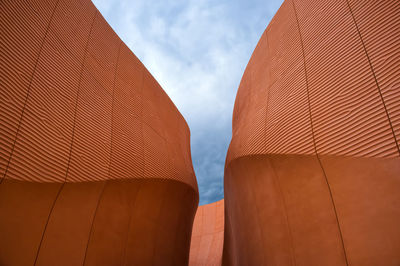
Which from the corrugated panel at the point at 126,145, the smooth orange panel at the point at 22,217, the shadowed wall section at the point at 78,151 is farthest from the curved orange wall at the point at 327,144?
the smooth orange panel at the point at 22,217

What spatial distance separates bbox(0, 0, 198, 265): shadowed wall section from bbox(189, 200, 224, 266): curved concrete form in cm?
1076

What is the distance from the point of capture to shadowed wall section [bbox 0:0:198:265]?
491cm

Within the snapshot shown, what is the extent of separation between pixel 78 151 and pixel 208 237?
17.3 m

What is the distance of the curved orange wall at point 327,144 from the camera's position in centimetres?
464

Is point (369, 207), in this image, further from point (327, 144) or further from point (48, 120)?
point (48, 120)

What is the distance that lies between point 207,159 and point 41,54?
103 metres

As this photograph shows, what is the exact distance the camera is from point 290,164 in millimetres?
6211

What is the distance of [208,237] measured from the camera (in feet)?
68.2

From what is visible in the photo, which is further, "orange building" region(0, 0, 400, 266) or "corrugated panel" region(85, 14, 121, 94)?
"corrugated panel" region(85, 14, 121, 94)

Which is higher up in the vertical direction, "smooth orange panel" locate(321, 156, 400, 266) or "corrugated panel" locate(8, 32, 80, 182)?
"corrugated panel" locate(8, 32, 80, 182)

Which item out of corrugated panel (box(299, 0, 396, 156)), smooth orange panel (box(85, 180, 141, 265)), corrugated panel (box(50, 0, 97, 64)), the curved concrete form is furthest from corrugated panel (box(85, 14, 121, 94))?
the curved concrete form

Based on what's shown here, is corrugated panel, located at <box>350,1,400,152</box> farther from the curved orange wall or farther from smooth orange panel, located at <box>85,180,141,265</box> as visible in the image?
smooth orange panel, located at <box>85,180,141,265</box>

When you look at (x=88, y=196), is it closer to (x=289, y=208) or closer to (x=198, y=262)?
(x=289, y=208)

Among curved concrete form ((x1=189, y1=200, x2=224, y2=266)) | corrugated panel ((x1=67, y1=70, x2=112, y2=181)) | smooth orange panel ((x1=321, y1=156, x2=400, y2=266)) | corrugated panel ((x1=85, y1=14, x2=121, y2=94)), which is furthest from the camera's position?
curved concrete form ((x1=189, y1=200, x2=224, y2=266))
